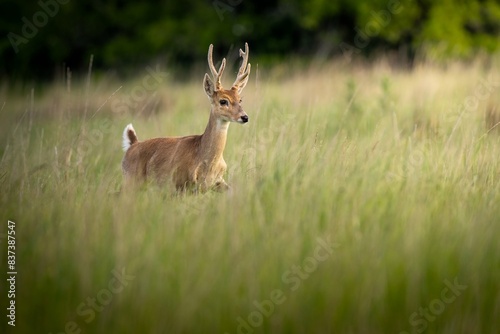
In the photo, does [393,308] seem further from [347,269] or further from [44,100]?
[44,100]

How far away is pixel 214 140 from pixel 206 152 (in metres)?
0.12

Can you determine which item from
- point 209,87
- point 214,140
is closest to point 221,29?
point 209,87

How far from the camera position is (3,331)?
3480mm

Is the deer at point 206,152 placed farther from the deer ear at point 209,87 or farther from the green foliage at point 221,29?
the green foliage at point 221,29

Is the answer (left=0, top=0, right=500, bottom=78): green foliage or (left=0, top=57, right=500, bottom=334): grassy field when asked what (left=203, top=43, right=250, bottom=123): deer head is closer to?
(left=0, top=57, right=500, bottom=334): grassy field

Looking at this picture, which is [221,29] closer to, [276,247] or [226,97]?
[226,97]

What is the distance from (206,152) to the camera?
18.9ft

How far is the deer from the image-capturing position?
5.65 m

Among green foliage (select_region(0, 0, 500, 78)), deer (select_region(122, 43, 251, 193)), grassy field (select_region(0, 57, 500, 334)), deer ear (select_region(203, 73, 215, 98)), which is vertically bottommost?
grassy field (select_region(0, 57, 500, 334))

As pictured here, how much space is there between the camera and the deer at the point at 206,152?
5.65 meters

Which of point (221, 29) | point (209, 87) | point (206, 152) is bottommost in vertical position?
point (206, 152)

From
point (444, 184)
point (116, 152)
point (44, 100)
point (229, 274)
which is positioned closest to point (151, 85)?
point (44, 100)

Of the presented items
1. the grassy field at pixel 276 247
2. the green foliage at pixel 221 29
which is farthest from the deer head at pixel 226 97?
the green foliage at pixel 221 29

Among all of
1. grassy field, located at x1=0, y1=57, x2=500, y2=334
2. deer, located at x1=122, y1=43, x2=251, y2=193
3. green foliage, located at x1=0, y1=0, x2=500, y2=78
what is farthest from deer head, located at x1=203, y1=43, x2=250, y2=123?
green foliage, located at x1=0, y1=0, x2=500, y2=78
